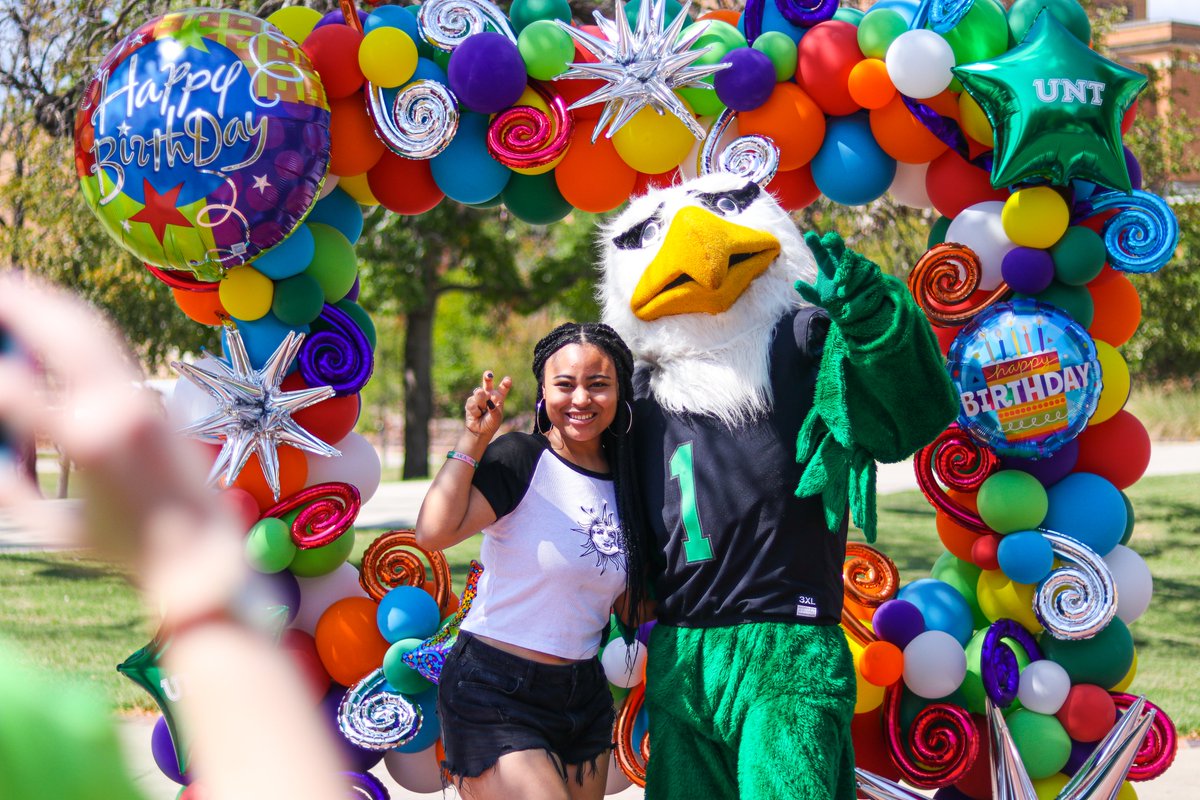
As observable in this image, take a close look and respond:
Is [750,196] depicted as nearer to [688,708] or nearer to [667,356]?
[667,356]

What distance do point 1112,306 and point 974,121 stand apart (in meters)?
0.74

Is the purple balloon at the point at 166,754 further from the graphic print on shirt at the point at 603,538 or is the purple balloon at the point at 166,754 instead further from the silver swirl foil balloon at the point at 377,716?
the graphic print on shirt at the point at 603,538

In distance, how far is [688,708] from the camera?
2789 millimetres

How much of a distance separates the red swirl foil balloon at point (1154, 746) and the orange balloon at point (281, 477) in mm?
2599

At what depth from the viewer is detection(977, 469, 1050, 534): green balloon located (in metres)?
3.67

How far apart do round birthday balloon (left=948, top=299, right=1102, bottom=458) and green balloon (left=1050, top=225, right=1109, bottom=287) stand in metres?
0.14

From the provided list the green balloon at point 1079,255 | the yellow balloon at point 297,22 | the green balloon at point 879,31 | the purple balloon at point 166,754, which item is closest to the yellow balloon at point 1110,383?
the green balloon at point 1079,255

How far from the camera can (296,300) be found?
370cm

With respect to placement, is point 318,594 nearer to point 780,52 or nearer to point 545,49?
point 545,49

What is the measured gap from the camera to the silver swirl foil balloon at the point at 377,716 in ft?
11.9

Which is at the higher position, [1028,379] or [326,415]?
[1028,379]

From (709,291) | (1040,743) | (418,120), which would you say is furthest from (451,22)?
(1040,743)

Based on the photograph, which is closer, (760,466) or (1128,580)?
(760,466)

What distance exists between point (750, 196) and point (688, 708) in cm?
129
